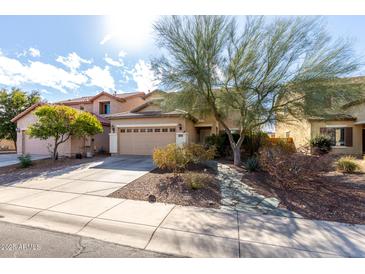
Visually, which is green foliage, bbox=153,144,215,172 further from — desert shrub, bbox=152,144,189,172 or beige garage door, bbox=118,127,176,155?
beige garage door, bbox=118,127,176,155

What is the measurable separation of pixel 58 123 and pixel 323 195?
13.4 meters

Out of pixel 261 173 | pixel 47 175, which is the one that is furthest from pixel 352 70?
pixel 47 175

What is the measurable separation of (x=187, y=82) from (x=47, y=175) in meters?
7.76

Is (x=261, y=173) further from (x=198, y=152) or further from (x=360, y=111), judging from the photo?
(x=360, y=111)

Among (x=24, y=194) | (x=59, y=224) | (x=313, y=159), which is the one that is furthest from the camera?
(x=313, y=159)

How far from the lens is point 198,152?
30.6 ft

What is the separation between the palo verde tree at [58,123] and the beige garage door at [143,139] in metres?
2.85

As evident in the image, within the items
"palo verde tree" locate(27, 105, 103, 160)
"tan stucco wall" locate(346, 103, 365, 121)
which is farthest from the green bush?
"tan stucco wall" locate(346, 103, 365, 121)

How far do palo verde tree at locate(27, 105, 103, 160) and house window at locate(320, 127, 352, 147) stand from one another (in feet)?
60.4

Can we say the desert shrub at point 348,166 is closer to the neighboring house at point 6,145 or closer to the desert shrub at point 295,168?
the desert shrub at point 295,168

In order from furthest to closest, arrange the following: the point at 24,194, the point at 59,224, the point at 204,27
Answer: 1. the point at 204,27
2. the point at 24,194
3. the point at 59,224

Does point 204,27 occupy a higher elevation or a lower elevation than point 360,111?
higher

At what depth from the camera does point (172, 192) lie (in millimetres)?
6039

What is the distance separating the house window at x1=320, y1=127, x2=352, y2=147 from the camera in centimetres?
1554
